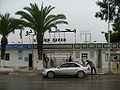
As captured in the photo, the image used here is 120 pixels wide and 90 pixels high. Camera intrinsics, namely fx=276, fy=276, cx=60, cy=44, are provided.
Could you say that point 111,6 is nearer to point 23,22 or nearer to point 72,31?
point 72,31

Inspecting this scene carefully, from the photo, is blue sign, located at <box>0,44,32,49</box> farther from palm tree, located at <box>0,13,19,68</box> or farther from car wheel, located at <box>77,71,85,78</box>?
car wheel, located at <box>77,71,85,78</box>

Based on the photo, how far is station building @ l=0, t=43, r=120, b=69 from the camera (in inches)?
1566

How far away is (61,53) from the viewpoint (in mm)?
40531

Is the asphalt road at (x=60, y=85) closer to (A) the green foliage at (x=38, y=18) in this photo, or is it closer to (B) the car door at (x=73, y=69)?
(B) the car door at (x=73, y=69)

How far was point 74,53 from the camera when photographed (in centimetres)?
4056

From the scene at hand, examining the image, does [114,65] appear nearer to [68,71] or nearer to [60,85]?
[68,71]

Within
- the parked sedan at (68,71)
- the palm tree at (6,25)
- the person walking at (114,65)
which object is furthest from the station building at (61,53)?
the parked sedan at (68,71)

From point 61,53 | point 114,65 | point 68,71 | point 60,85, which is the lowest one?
point 60,85

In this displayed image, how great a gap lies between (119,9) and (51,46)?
36.6 feet

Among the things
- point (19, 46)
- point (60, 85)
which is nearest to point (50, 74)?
point (60, 85)

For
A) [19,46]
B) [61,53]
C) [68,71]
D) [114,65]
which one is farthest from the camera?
[19,46]

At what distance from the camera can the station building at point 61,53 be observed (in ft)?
131

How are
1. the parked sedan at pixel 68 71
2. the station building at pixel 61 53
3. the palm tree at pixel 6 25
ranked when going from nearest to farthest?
the parked sedan at pixel 68 71
the palm tree at pixel 6 25
the station building at pixel 61 53

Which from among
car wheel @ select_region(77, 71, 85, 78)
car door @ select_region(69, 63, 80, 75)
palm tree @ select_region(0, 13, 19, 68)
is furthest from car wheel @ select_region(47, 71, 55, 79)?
palm tree @ select_region(0, 13, 19, 68)
